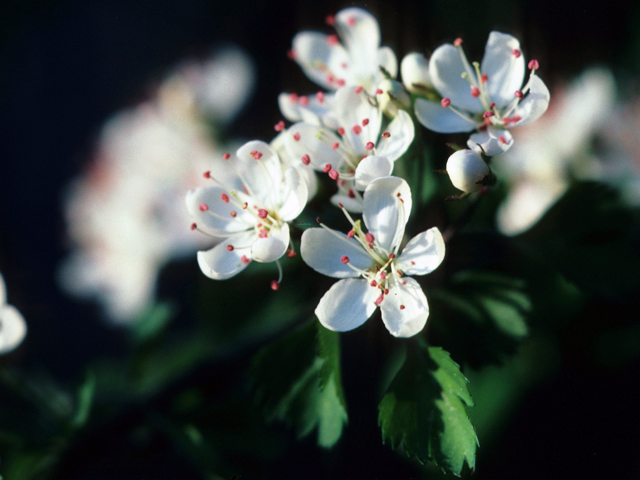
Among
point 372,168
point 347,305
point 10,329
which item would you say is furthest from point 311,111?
point 10,329

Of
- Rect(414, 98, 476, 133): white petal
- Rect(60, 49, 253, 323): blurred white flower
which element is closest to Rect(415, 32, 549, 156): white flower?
Rect(414, 98, 476, 133): white petal

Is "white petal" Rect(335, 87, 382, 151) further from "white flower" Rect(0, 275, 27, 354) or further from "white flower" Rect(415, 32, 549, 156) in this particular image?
"white flower" Rect(0, 275, 27, 354)

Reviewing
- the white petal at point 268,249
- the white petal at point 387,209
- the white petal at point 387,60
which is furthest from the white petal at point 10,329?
the white petal at point 387,60

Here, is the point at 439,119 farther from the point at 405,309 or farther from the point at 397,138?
the point at 405,309

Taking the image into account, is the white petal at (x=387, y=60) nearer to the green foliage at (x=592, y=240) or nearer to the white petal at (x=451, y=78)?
the white petal at (x=451, y=78)

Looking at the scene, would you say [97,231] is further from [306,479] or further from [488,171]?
[488,171]

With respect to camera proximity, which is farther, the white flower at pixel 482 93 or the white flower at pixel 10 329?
the white flower at pixel 10 329

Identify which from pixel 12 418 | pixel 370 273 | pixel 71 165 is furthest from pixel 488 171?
pixel 71 165
